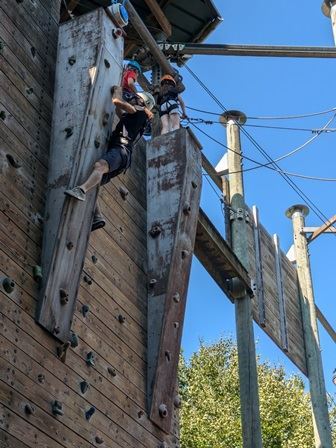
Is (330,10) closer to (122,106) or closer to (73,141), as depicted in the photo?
(122,106)

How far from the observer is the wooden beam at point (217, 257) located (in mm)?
9367

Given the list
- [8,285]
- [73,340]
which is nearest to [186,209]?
[73,340]

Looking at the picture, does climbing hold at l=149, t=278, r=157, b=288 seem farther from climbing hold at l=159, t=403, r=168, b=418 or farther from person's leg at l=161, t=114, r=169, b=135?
person's leg at l=161, t=114, r=169, b=135

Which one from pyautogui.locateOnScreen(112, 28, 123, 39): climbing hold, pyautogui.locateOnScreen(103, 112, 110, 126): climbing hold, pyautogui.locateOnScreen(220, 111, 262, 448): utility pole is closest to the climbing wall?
pyautogui.locateOnScreen(103, 112, 110, 126): climbing hold

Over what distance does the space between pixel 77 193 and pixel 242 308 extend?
4.98 m

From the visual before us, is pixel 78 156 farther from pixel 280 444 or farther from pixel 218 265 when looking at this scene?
pixel 280 444

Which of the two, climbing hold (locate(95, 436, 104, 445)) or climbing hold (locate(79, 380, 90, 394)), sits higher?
climbing hold (locate(79, 380, 90, 394))

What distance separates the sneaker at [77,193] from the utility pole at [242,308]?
4.65 meters

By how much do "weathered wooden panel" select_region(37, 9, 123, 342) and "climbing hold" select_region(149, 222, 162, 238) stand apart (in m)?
1.25

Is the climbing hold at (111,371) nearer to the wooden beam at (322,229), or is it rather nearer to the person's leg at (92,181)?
the person's leg at (92,181)

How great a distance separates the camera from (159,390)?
23.1 feet

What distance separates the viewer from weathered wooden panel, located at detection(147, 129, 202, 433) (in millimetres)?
7117

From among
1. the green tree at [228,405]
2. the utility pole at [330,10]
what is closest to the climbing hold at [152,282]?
the utility pole at [330,10]

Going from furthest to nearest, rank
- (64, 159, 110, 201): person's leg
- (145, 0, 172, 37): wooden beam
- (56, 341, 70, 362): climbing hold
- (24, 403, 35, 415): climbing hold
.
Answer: (145, 0, 172, 37): wooden beam → (64, 159, 110, 201): person's leg → (56, 341, 70, 362): climbing hold → (24, 403, 35, 415): climbing hold
